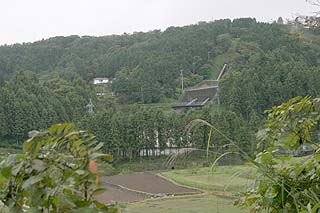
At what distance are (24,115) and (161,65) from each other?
1976 cm

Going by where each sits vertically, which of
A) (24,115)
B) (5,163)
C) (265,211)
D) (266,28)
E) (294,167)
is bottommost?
(24,115)

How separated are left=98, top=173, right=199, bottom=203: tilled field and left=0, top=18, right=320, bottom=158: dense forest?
80.7 inches

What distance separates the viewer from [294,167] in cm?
119

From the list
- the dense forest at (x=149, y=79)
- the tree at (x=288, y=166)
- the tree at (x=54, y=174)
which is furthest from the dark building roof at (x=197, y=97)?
the tree at (x=54, y=174)

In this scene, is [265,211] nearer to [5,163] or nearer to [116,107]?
[5,163]

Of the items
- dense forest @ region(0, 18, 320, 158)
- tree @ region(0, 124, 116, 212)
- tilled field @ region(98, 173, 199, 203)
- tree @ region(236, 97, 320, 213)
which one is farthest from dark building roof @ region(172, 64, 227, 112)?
tree @ region(0, 124, 116, 212)

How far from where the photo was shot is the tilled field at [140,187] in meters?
20.6

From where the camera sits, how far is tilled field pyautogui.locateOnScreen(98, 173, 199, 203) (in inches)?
811

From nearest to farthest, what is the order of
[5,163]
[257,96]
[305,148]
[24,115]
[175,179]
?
[5,163], [305,148], [175,179], [24,115], [257,96]

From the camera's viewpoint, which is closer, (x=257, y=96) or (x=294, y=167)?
(x=294, y=167)

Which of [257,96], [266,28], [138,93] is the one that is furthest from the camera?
[266,28]

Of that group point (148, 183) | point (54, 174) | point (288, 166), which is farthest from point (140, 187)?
point (54, 174)

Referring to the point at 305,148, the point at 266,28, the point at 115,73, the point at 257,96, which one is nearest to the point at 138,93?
the point at 115,73

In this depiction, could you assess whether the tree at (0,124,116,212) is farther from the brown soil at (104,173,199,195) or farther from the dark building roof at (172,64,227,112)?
the dark building roof at (172,64,227,112)
